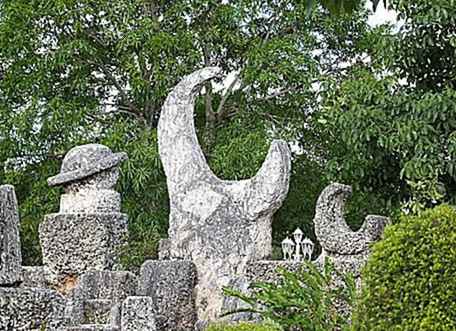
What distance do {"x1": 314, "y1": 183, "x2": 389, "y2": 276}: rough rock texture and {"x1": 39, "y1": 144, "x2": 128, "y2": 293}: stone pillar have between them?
1.87 metres

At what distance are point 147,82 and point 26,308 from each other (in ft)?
34.3

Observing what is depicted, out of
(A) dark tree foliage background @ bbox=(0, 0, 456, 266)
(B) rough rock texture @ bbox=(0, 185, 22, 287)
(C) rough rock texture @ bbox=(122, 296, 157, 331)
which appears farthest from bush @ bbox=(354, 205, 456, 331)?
(A) dark tree foliage background @ bbox=(0, 0, 456, 266)

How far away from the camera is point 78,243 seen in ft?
28.3

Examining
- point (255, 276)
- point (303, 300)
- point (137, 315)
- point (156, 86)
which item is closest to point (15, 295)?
point (137, 315)

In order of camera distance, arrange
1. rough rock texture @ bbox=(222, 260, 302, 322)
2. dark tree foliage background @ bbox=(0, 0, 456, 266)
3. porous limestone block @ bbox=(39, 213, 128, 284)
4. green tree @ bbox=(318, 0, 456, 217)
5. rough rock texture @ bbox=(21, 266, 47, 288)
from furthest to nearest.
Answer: dark tree foliage background @ bbox=(0, 0, 456, 266), rough rock texture @ bbox=(21, 266, 47, 288), porous limestone block @ bbox=(39, 213, 128, 284), green tree @ bbox=(318, 0, 456, 217), rough rock texture @ bbox=(222, 260, 302, 322)

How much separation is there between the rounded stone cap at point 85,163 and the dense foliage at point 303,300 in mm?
2047

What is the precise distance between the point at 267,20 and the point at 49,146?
157 inches

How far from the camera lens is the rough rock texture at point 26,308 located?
3834 millimetres

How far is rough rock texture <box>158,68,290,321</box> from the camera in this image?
8.35 m

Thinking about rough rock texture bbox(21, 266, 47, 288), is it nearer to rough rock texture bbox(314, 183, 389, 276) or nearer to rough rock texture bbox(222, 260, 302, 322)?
rough rock texture bbox(222, 260, 302, 322)

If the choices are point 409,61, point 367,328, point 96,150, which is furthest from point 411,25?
point 367,328

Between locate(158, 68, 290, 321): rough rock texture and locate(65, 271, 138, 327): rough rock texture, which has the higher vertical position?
locate(158, 68, 290, 321): rough rock texture

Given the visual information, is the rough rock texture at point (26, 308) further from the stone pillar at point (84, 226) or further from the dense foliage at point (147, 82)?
the dense foliage at point (147, 82)

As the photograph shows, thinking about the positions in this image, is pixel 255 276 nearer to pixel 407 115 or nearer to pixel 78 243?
pixel 78 243
